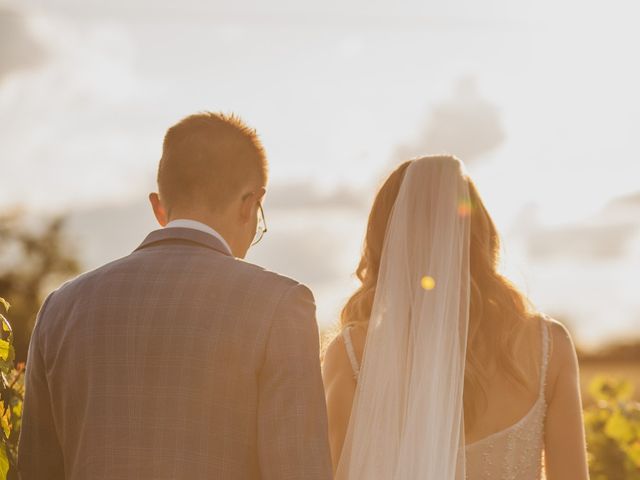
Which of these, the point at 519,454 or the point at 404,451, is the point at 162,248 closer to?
the point at 404,451

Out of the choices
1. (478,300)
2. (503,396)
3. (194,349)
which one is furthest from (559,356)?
(194,349)

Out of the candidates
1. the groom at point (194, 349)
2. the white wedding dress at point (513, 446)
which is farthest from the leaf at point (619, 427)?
the groom at point (194, 349)

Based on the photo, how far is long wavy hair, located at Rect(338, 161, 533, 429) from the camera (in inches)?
168

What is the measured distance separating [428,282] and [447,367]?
0.42m

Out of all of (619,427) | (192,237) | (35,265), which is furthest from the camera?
(35,265)

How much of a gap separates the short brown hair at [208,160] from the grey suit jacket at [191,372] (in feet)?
0.50

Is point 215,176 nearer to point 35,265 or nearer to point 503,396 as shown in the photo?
point 503,396

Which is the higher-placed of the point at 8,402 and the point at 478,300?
the point at 478,300

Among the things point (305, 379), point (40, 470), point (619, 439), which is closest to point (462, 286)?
point (305, 379)

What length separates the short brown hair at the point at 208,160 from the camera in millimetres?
3404

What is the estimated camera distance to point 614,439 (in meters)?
7.63

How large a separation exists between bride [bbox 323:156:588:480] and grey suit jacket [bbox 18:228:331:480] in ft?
3.40

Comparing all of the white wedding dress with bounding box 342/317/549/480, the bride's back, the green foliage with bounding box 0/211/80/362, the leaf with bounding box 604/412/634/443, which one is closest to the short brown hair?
the white wedding dress with bounding box 342/317/549/480

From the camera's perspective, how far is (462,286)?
173 inches
